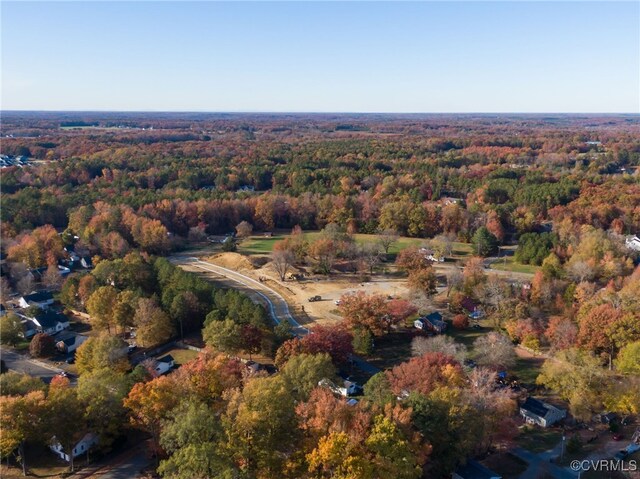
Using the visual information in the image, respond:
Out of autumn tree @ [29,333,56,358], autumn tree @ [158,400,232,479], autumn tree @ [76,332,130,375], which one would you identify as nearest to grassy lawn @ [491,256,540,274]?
autumn tree @ [76,332,130,375]

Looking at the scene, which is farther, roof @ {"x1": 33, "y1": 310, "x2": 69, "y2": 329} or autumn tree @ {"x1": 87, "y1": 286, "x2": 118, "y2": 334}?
roof @ {"x1": 33, "y1": 310, "x2": 69, "y2": 329}

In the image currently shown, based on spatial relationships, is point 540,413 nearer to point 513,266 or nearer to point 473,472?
point 473,472

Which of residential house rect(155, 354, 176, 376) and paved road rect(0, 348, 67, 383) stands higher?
residential house rect(155, 354, 176, 376)

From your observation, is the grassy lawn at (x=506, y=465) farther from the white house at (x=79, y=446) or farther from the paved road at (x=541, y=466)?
the white house at (x=79, y=446)

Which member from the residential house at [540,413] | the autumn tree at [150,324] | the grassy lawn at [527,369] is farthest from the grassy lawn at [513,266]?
the autumn tree at [150,324]

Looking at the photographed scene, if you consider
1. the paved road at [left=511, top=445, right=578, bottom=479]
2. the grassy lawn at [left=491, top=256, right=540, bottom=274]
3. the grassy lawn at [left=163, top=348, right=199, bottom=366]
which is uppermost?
the grassy lawn at [left=491, top=256, right=540, bottom=274]

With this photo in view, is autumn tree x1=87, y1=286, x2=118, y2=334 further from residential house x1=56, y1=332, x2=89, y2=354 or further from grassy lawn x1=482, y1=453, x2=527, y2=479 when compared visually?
grassy lawn x1=482, y1=453, x2=527, y2=479
